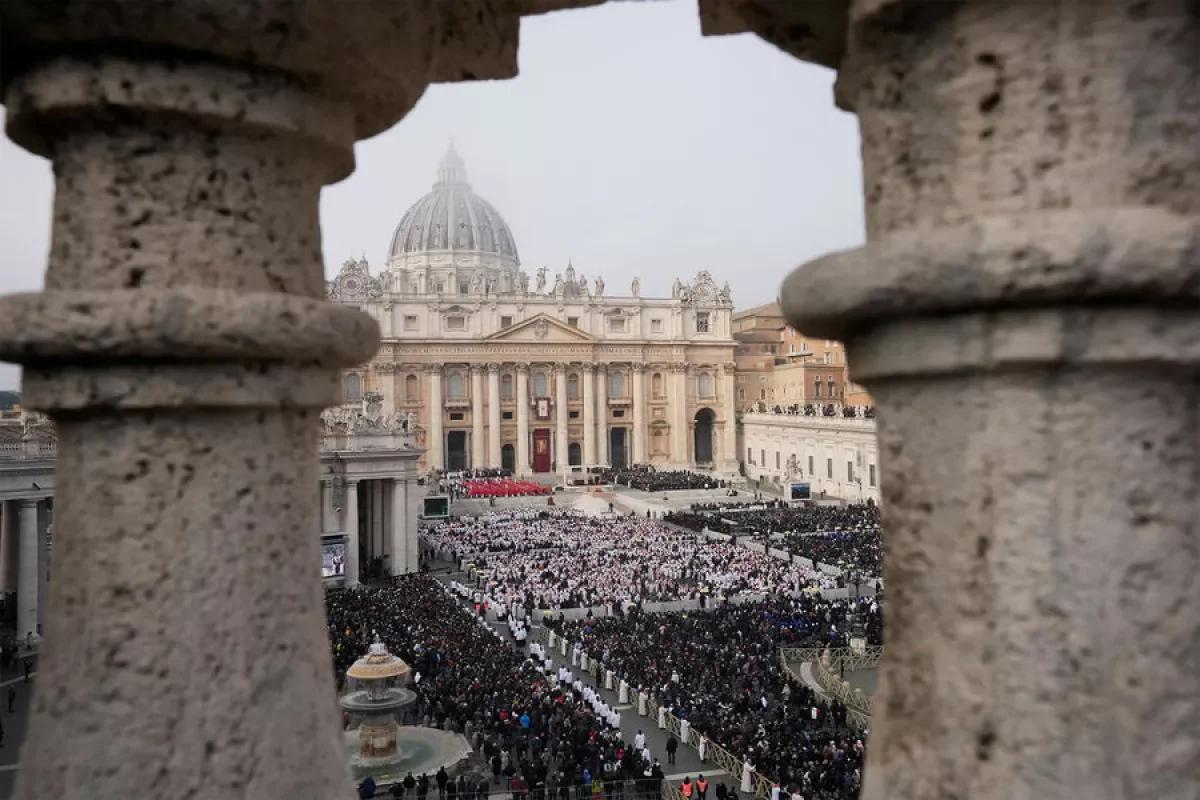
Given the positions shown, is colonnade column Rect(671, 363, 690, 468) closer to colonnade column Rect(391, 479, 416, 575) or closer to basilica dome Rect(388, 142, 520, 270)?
basilica dome Rect(388, 142, 520, 270)

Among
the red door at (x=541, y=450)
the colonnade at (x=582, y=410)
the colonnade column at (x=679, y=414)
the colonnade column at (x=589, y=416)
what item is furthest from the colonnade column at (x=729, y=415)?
the red door at (x=541, y=450)

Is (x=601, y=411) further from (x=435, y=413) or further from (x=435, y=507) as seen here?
(x=435, y=507)

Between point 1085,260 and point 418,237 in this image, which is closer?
point 1085,260

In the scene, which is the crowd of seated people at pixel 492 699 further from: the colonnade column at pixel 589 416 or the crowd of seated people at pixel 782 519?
the colonnade column at pixel 589 416

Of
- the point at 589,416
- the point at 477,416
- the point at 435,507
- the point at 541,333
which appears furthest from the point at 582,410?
the point at 435,507

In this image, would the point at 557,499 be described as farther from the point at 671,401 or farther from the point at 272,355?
the point at 272,355

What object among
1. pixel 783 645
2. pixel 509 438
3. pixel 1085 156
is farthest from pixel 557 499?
pixel 1085 156
